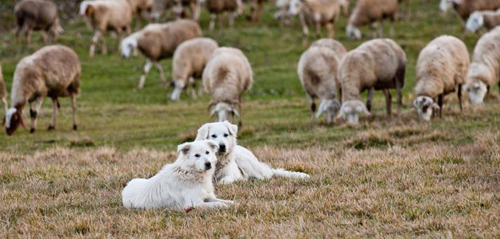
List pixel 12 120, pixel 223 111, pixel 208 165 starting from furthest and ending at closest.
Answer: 1. pixel 223 111
2. pixel 12 120
3. pixel 208 165

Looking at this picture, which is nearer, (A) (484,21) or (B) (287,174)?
(B) (287,174)

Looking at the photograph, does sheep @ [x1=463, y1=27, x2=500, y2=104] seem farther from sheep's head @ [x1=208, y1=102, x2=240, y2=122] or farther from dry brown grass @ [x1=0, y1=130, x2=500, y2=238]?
dry brown grass @ [x1=0, y1=130, x2=500, y2=238]

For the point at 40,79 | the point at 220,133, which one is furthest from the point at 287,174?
the point at 40,79

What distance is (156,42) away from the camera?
26594mm

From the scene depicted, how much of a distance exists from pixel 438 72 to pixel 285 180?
29.5ft

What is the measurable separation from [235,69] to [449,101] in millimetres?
6228

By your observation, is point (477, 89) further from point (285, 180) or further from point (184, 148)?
point (184, 148)

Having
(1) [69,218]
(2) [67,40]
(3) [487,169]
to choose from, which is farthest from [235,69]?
(2) [67,40]

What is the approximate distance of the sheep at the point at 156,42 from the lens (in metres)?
26.4

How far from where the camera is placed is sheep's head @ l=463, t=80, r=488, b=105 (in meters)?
19.2

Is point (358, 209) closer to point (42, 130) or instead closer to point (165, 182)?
point (165, 182)

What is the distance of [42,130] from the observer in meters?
19.1

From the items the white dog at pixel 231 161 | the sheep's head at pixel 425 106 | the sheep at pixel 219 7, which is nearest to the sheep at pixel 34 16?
the sheep at pixel 219 7

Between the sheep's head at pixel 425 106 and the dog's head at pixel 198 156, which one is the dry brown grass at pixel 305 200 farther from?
the sheep's head at pixel 425 106
